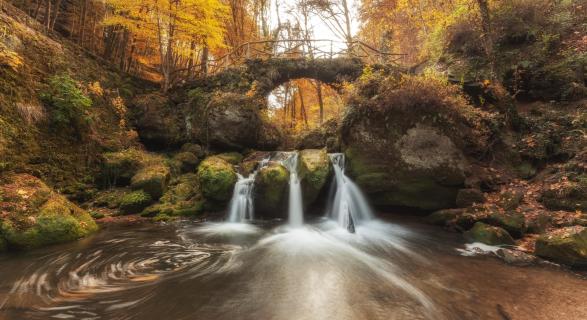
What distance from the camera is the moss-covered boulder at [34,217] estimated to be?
5102 mm

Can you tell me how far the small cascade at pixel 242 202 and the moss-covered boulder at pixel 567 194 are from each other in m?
7.70

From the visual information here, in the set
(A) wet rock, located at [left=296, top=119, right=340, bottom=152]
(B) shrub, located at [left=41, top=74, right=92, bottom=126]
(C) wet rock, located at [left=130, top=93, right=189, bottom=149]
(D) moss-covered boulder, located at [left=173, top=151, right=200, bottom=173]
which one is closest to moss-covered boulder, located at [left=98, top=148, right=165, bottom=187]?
(D) moss-covered boulder, located at [left=173, top=151, right=200, bottom=173]

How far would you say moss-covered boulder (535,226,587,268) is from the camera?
14.0 ft

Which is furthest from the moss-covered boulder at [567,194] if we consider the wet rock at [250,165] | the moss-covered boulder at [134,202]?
the moss-covered boulder at [134,202]

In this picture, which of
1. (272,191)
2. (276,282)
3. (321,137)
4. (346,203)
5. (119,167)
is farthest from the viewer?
(321,137)

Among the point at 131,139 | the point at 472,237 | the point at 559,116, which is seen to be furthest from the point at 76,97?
the point at 559,116

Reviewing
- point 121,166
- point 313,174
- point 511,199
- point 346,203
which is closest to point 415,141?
point 511,199

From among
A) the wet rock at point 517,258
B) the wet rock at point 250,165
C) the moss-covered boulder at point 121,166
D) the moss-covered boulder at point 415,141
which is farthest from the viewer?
the wet rock at point 250,165

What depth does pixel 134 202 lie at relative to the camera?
8352 millimetres

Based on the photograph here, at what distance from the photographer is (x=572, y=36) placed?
8.06 metres

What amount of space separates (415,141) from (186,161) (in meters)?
8.75

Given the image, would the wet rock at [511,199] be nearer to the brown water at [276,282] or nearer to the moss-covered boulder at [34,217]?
the brown water at [276,282]

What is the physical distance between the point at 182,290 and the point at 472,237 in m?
6.06

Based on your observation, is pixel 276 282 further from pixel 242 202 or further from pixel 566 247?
pixel 566 247
